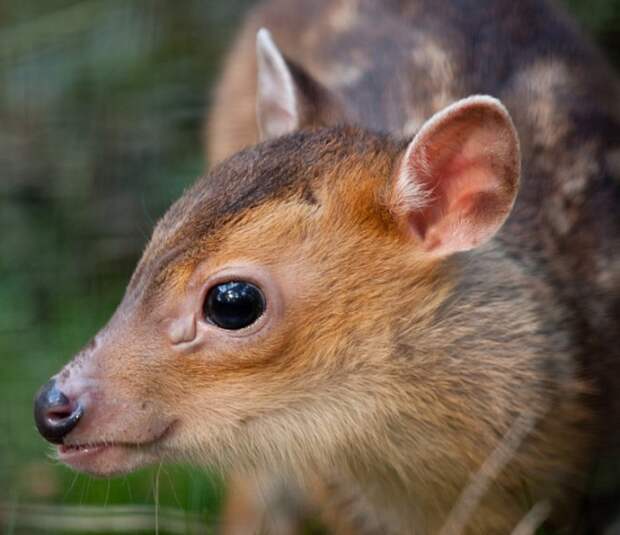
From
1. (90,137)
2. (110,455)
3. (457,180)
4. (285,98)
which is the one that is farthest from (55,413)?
(90,137)

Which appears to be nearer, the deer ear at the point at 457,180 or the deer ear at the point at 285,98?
the deer ear at the point at 457,180

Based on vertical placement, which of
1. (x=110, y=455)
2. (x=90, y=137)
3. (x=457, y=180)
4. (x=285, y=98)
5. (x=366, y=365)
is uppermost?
Result: (x=90, y=137)

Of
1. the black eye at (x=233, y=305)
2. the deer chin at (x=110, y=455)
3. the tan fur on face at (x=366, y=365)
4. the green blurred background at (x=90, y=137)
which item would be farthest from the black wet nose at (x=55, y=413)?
the green blurred background at (x=90, y=137)

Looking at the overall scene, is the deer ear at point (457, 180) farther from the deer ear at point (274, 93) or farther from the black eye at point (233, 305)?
the deer ear at point (274, 93)

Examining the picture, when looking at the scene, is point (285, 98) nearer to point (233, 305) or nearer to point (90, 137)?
point (233, 305)

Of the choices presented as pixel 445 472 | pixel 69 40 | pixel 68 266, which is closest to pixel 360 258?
pixel 445 472

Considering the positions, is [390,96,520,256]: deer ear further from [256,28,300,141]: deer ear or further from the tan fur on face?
[256,28,300,141]: deer ear
